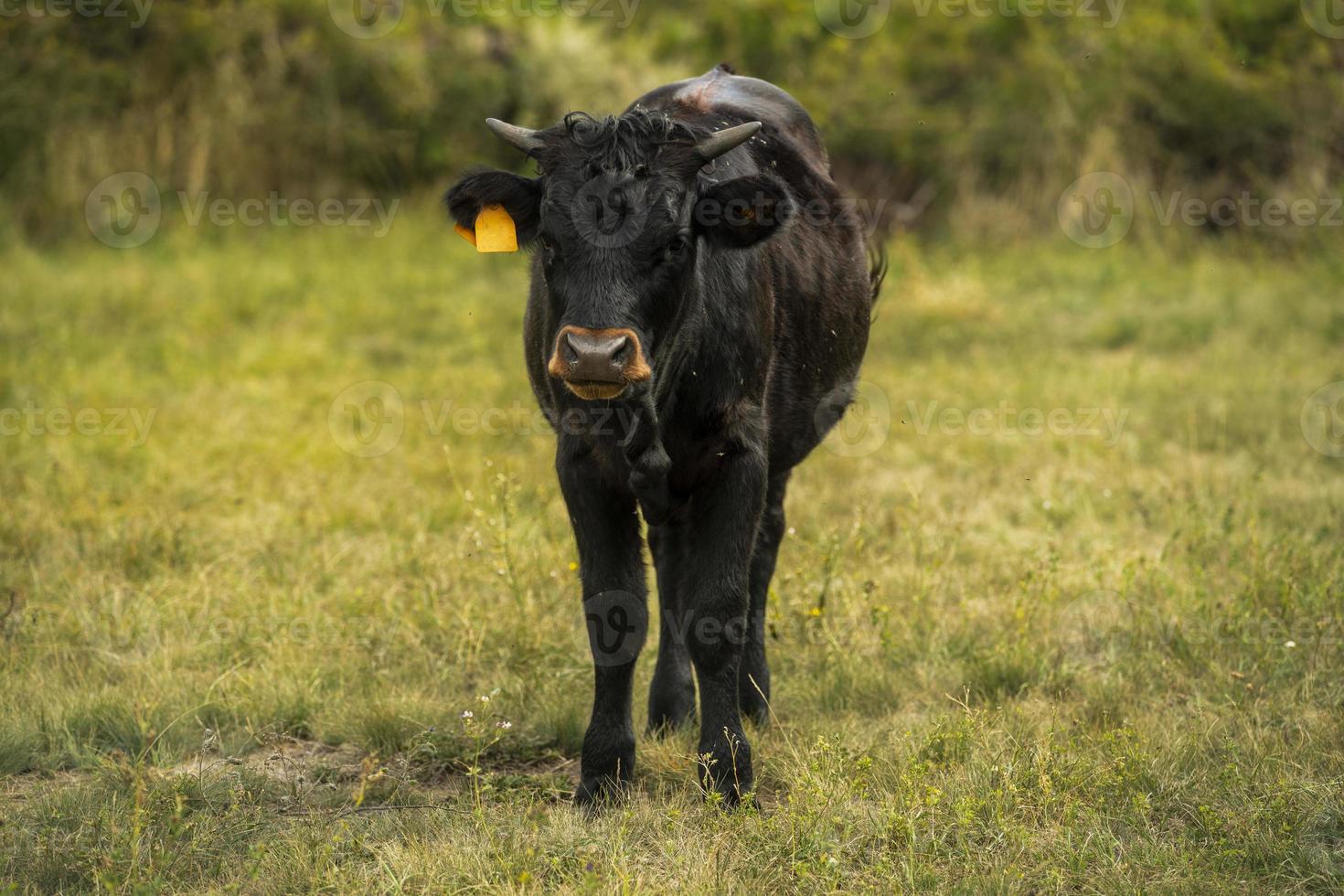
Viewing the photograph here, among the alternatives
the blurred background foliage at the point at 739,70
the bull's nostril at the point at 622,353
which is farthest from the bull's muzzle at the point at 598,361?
A: the blurred background foliage at the point at 739,70

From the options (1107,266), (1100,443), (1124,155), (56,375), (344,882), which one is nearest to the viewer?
(344,882)

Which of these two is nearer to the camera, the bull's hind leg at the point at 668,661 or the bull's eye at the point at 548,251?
the bull's eye at the point at 548,251

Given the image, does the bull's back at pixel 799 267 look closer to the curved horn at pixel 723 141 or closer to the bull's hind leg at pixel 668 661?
the curved horn at pixel 723 141

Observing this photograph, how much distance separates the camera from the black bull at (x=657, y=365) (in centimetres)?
429

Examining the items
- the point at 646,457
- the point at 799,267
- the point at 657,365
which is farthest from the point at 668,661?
the point at 799,267

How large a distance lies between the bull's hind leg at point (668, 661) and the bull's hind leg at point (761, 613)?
0.21 metres

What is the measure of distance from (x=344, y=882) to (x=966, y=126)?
40.8ft

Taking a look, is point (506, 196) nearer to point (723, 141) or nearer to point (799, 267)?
point (723, 141)

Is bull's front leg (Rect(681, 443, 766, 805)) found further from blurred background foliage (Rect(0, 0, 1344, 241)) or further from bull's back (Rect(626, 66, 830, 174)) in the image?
blurred background foliage (Rect(0, 0, 1344, 241))

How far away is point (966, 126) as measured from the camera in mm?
14914

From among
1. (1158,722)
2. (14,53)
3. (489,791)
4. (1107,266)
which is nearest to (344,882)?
(489,791)

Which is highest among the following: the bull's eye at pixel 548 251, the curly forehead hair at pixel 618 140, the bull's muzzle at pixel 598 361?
the curly forehead hair at pixel 618 140

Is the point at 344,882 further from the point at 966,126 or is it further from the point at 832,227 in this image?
the point at 966,126

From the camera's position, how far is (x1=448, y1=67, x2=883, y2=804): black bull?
4.29 meters
